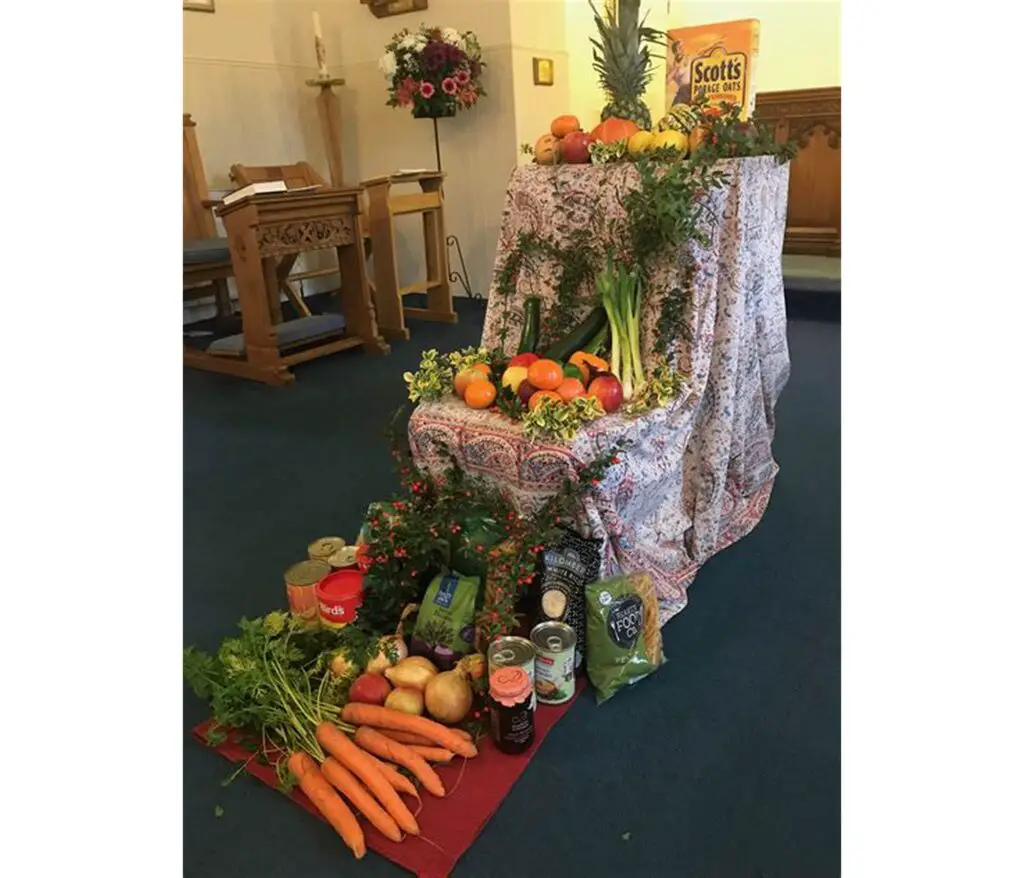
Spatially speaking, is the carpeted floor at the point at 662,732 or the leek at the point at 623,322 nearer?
the carpeted floor at the point at 662,732

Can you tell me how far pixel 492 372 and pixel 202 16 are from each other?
419 centimetres

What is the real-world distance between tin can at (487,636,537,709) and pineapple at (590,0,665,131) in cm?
156

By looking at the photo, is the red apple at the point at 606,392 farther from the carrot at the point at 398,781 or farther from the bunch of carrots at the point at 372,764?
the carrot at the point at 398,781

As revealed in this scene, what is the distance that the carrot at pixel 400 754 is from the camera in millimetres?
1562

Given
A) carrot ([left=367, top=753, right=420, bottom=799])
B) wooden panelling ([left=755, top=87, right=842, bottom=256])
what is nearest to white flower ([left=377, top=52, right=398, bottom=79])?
wooden panelling ([left=755, top=87, right=842, bottom=256])

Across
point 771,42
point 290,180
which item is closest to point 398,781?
point 290,180

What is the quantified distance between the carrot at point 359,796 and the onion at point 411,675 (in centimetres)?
21

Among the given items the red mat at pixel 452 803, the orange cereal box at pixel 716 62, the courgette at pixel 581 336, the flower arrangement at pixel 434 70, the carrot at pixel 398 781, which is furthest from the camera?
the flower arrangement at pixel 434 70

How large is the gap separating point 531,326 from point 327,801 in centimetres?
130

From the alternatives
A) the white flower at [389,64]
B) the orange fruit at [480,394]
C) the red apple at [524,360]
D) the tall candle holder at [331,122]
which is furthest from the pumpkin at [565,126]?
the tall candle holder at [331,122]

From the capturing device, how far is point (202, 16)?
5051 millimetres

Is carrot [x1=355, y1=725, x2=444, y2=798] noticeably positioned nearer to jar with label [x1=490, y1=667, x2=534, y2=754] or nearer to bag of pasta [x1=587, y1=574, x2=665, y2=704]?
jar with label [x1=490, y1=667, x2=534, y2=754]

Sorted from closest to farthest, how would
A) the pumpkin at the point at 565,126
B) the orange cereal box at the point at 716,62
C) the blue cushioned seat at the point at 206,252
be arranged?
the orange cereal box at the point at 716,62 < the pumpkin at the point at 565,126 < the blue cushioned seat at the point at 206,252

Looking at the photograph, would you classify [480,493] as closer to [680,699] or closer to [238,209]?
[680,699]
